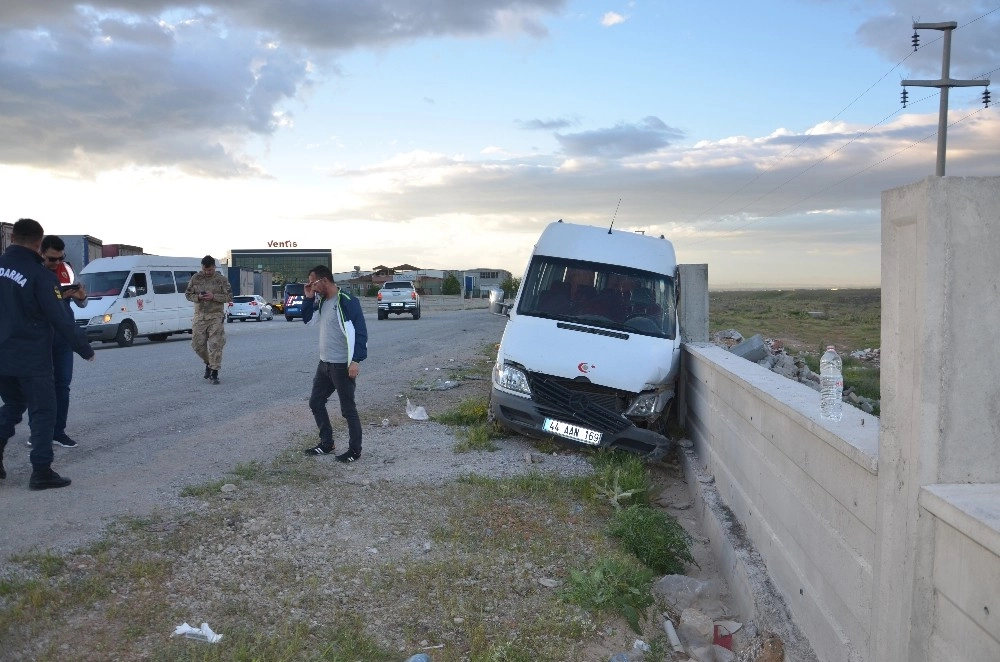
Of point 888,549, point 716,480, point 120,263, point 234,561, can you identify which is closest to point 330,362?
point 234,561

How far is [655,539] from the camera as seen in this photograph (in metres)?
5.75

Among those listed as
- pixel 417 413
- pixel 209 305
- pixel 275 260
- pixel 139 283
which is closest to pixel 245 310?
pixel 139 283

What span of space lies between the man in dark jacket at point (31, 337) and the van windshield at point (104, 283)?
53.8 feet

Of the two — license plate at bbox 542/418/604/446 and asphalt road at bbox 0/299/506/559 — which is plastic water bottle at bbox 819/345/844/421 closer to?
license plate at bbox 542/418/604/446

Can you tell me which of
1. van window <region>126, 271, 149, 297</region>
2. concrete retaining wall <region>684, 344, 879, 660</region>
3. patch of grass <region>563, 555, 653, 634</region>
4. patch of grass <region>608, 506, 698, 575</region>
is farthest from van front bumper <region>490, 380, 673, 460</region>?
van window <region>126, 271, 149, 297</region>

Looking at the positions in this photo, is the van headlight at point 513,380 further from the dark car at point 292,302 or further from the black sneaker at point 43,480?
the dark car at point 292,302

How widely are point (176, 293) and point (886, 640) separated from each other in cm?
2353

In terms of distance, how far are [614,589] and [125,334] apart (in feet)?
64.7

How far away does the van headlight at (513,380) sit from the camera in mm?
8328

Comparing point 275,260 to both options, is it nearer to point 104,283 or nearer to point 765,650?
point 104,283

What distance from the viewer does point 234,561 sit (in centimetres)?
509

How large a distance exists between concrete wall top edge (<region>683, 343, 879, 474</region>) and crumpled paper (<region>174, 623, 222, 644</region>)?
2975 mm

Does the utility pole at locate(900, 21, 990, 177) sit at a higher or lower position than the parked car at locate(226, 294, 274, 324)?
higher

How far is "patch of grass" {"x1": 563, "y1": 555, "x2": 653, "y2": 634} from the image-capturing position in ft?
15.5
